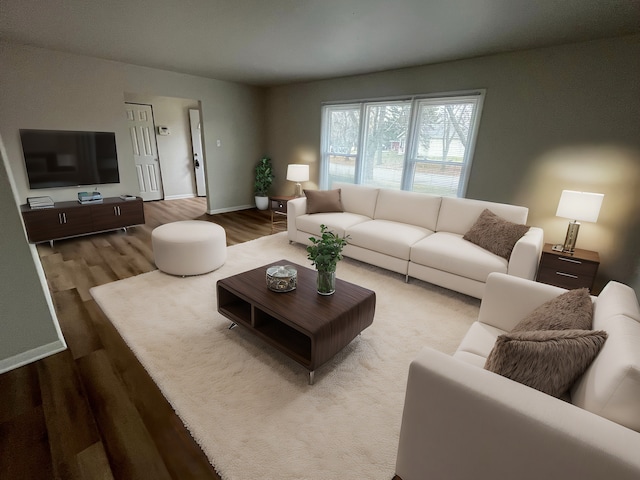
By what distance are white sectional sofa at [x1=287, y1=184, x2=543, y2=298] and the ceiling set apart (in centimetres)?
165

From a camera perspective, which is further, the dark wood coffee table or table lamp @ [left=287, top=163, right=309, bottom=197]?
table lamp @ [left=287, top=163, right=309, bottom=197]

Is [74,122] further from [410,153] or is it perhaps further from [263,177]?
[410,153]

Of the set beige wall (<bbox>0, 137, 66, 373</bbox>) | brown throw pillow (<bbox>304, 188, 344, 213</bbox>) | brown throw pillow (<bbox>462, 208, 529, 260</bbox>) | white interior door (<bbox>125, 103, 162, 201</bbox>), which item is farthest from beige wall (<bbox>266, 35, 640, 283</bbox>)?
white interior door (<bbox>125, 103, 162, 201</bbox>)

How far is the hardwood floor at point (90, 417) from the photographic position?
1371 mm

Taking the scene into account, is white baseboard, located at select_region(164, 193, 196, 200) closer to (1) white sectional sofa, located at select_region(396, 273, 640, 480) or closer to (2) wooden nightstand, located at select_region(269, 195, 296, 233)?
(2) wooden nightstand, located at select_region(269, 195, 296, 233)

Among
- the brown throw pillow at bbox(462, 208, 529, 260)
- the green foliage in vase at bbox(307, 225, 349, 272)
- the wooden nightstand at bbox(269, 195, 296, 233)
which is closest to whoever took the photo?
the green foliage in vase at bbox(307, 225, 349, 272)

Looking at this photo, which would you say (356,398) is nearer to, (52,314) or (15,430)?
(15,430)

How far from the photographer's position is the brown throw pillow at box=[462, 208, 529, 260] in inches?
113

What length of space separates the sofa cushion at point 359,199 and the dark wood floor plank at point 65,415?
341 centimetres

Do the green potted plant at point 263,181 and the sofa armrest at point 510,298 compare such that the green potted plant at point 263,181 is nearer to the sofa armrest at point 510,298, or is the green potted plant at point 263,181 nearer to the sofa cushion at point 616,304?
the sofa armrest at point 510,298

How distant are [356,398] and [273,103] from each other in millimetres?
5919

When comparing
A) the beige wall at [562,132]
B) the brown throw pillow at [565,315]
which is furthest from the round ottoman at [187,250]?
the beige wall at [562,132]

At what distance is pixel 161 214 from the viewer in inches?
233

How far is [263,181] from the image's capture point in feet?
20.8
